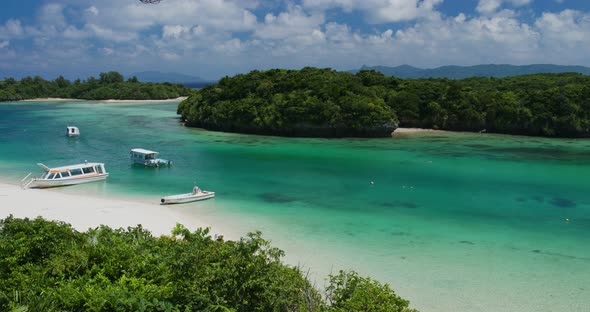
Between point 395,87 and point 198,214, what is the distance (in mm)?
50058

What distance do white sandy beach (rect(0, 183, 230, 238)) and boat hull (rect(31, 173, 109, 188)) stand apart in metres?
1.46

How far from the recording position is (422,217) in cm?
2008

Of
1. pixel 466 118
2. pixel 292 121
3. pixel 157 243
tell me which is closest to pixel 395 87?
pixel 466 118

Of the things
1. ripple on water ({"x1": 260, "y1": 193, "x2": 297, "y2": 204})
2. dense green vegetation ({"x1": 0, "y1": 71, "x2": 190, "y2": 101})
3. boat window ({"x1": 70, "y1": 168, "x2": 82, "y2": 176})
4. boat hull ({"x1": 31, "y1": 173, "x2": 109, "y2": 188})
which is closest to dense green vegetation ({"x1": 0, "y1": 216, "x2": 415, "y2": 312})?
ripple on water ({"x1": 260, "y1": 193, "x2": 297, "y2": 204})

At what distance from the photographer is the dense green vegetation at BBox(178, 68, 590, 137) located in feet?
165

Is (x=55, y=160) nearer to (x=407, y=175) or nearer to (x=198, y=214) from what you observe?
(x=198, y=214)

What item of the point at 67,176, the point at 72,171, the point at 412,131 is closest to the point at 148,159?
the point at 72,171

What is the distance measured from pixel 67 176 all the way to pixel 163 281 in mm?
20597

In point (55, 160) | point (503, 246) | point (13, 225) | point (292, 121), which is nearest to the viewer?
point (13, 225)

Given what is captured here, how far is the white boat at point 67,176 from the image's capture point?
24.9 metres

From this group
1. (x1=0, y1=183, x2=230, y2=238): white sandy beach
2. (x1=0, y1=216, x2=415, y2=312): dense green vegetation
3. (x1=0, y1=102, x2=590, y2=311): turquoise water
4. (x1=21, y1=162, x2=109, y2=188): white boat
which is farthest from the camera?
(x1=21, y1=162, x2=109, y2=188): white boat

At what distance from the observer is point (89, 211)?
19547 millimetres

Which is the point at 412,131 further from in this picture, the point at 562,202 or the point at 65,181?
the point at 65,181

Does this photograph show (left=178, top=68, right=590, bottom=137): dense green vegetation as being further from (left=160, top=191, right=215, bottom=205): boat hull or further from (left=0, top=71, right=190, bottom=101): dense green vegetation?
(left=0, top=71, right=190, bottom=101): dense green vegetation
